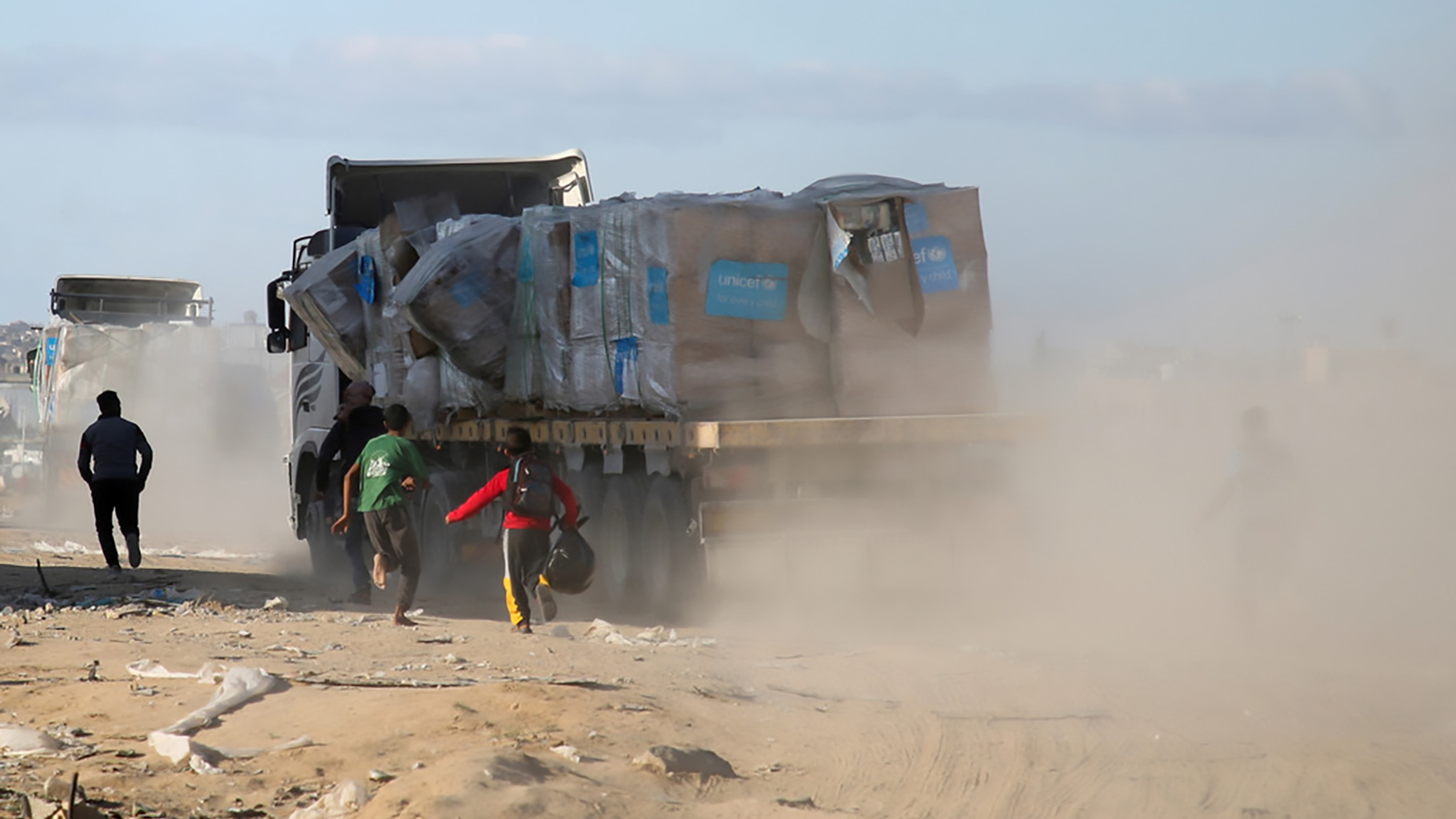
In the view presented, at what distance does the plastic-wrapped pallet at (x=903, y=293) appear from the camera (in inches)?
406

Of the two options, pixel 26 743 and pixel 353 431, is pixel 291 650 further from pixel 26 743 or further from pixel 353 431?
pixel 353 431

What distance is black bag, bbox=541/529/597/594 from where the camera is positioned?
1007 cm

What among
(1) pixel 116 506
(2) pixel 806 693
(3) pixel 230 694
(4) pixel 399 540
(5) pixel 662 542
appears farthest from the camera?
(1) pixel 116 506

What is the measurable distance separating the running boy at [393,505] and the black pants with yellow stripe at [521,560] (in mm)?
755

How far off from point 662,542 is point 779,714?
383 cm

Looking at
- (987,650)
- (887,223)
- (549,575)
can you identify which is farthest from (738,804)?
(887,223)

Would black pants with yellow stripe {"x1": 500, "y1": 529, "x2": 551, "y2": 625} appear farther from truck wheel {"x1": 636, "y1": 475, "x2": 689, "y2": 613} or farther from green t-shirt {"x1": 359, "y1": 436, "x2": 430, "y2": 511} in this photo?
truck wheel {"x1": 636, "y1": 475, "x2": 689, "y2": 613}

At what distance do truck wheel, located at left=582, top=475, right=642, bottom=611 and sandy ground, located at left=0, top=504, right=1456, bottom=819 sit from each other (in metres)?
0.63

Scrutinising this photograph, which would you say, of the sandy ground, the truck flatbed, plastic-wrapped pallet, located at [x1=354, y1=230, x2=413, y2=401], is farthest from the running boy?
plastic-wrapped pallet, located at [x1=354, y1=230, x2=413, y2=401]

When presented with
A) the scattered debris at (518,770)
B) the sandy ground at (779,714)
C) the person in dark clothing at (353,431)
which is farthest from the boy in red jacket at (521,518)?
the scattered debris at (518,770)

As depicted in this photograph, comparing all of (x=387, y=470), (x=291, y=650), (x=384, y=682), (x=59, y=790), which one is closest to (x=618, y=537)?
(x=387, y=470)

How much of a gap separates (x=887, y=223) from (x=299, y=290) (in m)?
6.45

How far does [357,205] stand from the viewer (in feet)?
50.4

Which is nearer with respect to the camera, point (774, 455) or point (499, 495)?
point (499, 495)
